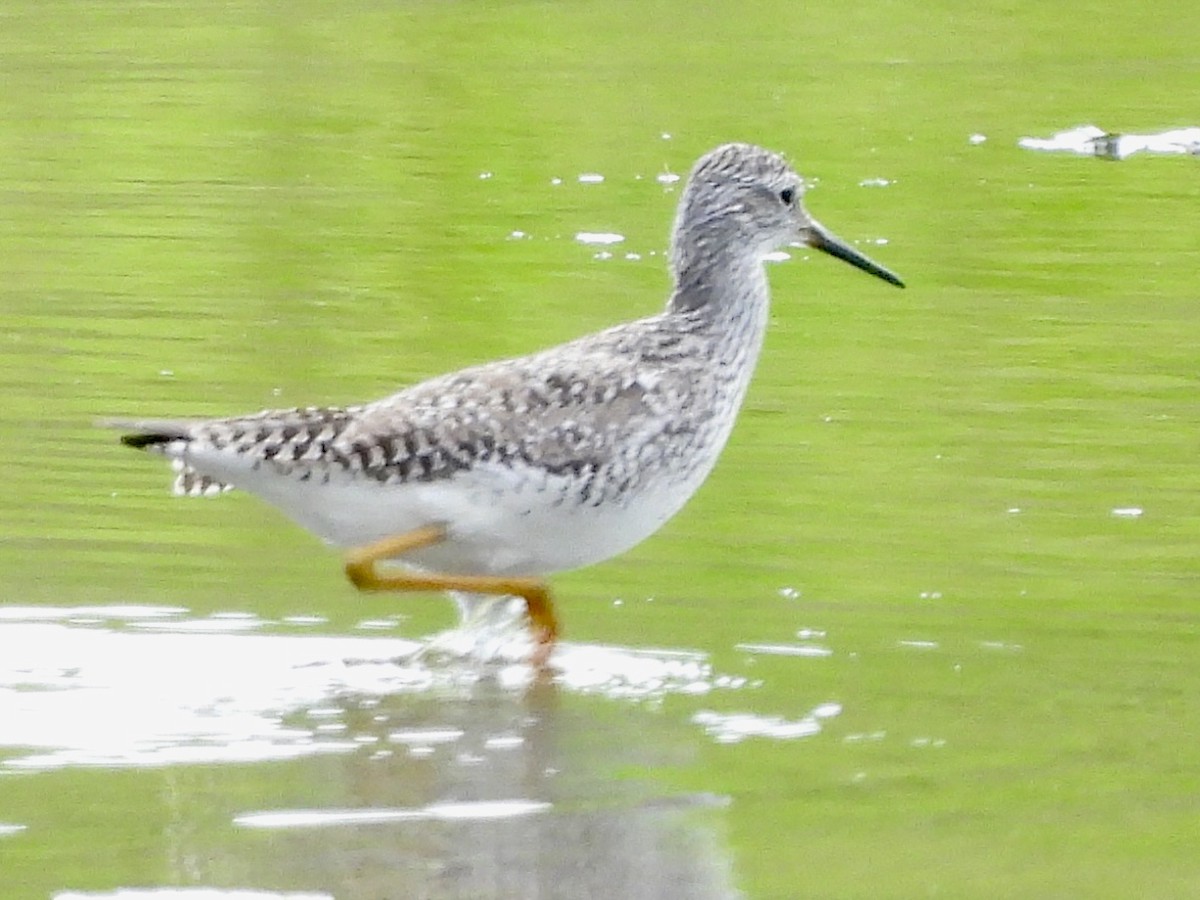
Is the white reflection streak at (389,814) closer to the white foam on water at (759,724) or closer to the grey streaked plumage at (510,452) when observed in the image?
the white foam on water at (759,724)

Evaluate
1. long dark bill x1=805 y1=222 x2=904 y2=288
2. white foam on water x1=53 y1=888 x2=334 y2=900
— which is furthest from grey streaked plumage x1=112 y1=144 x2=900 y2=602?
white foam on water x1=53 y1=888 x2=334 y2=900

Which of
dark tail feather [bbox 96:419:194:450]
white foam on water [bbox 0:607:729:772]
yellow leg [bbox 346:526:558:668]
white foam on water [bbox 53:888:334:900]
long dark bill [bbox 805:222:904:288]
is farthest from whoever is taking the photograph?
long dark bill [bbox 805:222:904:288]

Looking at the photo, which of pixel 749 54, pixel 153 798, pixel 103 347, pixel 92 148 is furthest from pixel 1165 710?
pixel 749 54

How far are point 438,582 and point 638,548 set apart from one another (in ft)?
3.43

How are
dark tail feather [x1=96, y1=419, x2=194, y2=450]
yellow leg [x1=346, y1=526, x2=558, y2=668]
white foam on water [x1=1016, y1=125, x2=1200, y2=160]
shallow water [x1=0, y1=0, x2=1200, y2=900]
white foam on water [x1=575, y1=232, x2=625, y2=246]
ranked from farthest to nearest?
1. white foam on water [x1=1016, y1=125, x2=1200, y2=160]
2. white foam on water [x1=575, y1=232, x2=625, y2=246]
3. yellow leg [x1=346, y1=526, x2=558, y2=668]
4. dark tail feather [x1=96, y1=419, x2=194, y2=450]
5. shallow water [x1=0, y1=0, x2=1200, y2=900]

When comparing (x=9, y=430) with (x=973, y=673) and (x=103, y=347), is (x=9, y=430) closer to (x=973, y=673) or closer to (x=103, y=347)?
(x=103, y=347)

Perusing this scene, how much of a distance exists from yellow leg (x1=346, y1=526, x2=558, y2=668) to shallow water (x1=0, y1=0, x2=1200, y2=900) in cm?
11

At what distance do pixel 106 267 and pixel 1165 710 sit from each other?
668cm

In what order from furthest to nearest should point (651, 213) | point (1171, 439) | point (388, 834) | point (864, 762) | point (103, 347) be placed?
point (651, 213) → point (103, 347) → point (1171, 439) → point (864, 762) → point (388, 834)

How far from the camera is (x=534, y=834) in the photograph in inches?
255

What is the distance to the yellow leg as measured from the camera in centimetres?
793

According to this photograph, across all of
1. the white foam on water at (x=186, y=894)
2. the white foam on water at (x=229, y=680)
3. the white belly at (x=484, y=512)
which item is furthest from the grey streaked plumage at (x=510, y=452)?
the white foam on water at (x=186, y=894)

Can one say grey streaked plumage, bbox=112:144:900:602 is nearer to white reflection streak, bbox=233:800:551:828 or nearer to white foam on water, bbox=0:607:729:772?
white foam on water, bbox=0:607:729:772

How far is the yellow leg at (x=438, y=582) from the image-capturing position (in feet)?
26.0
